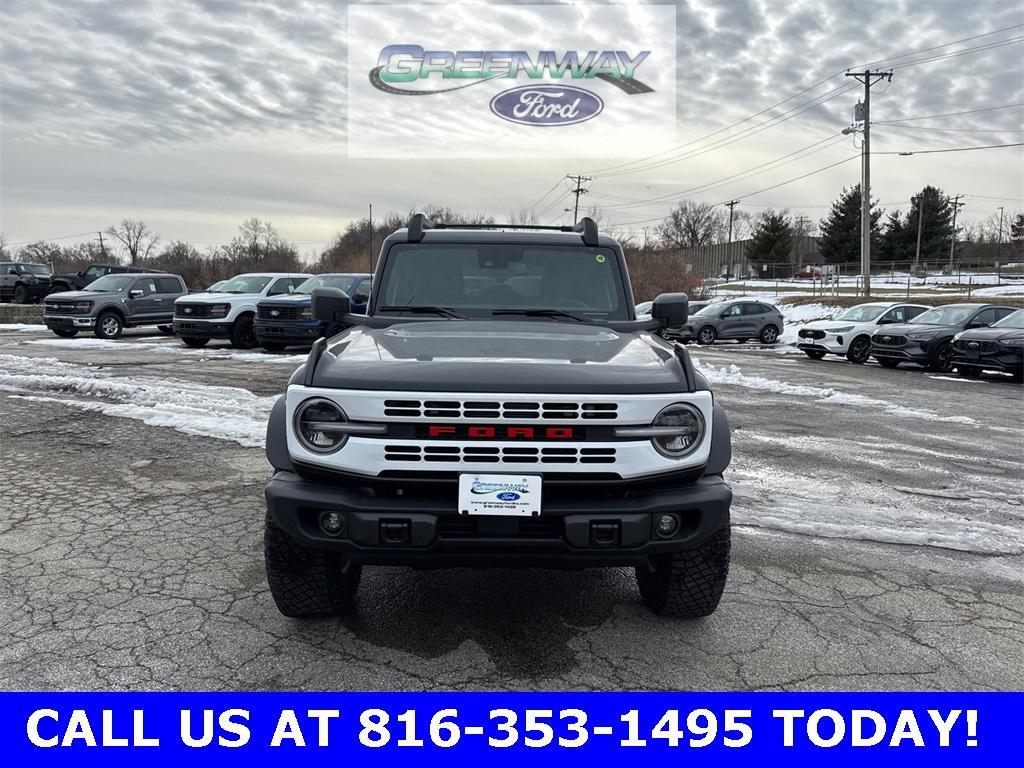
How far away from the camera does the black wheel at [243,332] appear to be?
16.6 metres

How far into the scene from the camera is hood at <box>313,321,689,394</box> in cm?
288

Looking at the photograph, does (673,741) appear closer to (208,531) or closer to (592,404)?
(592,404)

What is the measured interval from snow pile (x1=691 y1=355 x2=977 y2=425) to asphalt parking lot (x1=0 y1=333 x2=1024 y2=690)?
2532 mm

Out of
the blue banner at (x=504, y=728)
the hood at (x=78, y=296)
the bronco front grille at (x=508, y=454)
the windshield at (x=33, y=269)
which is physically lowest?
the blue banner at (x=504, y=728)

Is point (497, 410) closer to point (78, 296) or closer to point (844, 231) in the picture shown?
point (78, 296)

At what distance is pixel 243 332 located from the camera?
55.1 feet

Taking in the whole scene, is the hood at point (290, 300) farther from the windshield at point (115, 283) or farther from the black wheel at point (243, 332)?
the windshield at point (115, 283)

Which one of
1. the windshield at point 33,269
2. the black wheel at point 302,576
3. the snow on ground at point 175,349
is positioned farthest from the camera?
the windshield at point 33,269

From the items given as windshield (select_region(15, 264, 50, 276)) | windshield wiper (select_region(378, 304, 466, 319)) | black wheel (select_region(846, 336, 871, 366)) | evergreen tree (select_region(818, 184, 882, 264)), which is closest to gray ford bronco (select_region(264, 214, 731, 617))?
windshield wiper (select_region(378, 304, 466, 319))

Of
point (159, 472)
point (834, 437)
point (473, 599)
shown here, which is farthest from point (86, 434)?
point (834, 437)

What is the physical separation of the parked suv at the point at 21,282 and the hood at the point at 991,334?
109 ft

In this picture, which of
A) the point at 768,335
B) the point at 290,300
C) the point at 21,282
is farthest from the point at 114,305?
the point at 768,335

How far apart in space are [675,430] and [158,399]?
805 centimetres

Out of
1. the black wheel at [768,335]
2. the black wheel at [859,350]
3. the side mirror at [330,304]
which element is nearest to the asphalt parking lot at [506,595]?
the side mirror at [330,304]
